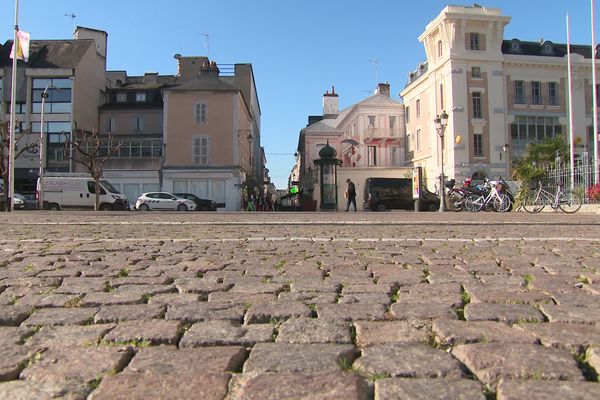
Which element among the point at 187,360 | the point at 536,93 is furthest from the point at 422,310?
the point at 536,93

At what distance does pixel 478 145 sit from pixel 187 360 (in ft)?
140

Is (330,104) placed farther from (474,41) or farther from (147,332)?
(147,332)

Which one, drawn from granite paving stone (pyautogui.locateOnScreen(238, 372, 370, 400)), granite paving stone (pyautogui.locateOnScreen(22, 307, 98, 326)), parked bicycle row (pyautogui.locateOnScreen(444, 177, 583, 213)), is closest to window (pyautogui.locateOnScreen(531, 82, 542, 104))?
parked bicycle row (pyautogui.locateOnScreen(444, 177, 583, 213))

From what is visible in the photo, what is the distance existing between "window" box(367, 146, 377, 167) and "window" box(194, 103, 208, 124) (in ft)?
58.3

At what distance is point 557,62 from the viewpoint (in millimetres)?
43594

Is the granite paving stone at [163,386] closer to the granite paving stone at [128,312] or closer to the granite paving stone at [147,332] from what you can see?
the granite paving stone at [147,332]

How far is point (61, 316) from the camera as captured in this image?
3.12 meters

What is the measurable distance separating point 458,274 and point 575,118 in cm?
4502

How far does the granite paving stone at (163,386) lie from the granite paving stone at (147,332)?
19.7 inches

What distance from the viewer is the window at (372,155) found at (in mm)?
52213

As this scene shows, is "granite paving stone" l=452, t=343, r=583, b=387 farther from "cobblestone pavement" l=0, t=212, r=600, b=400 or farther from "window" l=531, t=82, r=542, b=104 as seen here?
"window" l=531, t=82, r=542, b=104

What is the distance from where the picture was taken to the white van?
33531mm

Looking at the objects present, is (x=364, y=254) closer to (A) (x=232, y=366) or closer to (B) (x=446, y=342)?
(B) (x=446, y=342)

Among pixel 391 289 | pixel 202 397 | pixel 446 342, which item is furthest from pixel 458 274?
pixel 202 397
